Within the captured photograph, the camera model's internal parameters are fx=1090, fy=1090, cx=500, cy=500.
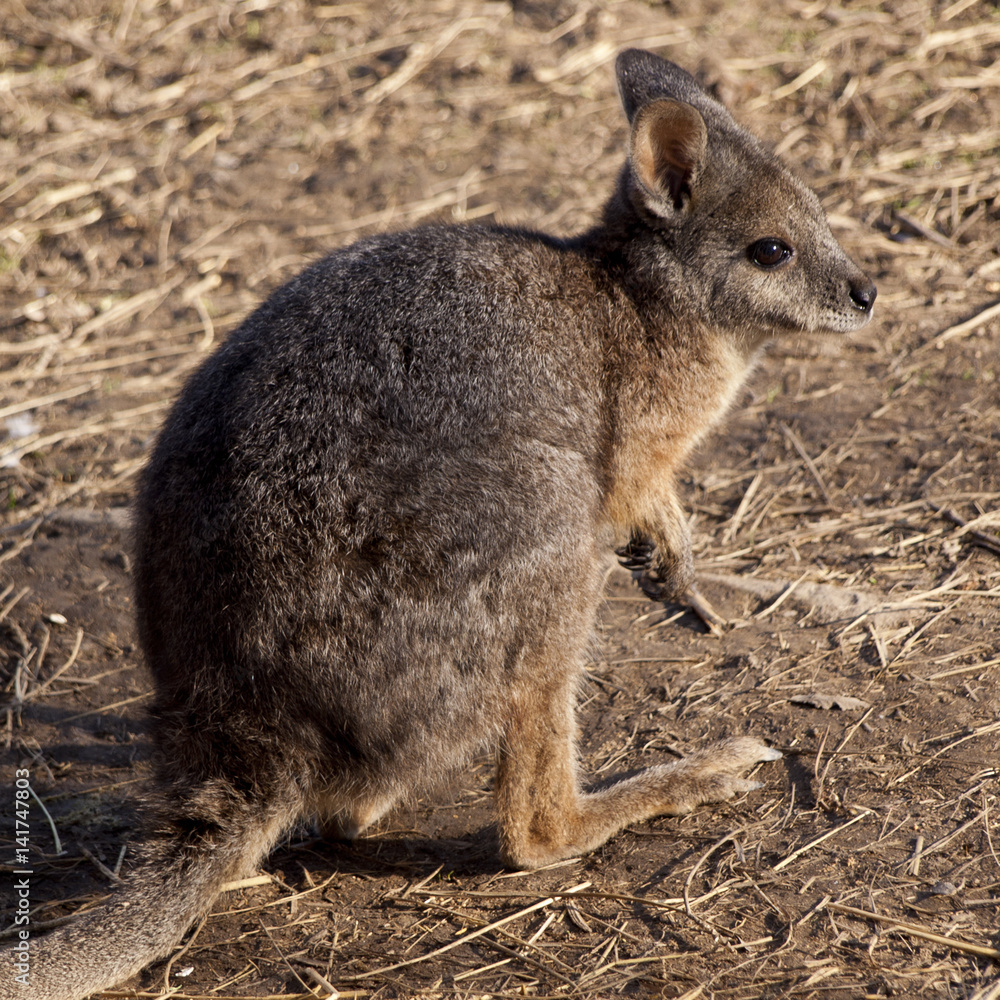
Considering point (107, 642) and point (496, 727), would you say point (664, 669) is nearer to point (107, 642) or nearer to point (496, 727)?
point (496, 727)

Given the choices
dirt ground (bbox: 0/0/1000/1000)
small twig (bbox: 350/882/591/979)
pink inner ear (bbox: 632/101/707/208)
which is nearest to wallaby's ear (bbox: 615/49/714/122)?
pink inner ear (bbox: 632/101/707/208)

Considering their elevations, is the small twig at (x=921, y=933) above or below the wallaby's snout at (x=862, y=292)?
below

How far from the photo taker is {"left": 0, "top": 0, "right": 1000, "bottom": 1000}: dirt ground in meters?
3.39

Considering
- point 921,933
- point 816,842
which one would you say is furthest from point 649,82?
point 921,933

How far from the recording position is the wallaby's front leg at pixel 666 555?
4.45 metres

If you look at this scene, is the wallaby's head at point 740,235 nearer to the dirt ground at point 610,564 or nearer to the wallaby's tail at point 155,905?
the dirt ground at point 610,564

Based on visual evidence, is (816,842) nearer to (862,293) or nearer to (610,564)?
(610,564)

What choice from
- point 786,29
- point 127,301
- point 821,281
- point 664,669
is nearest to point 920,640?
point 664,669

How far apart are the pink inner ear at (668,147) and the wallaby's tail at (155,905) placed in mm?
2689

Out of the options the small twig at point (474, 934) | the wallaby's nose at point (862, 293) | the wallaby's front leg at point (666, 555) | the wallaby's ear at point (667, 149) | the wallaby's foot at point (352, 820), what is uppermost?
the wallaby's ear at point (667, 149)

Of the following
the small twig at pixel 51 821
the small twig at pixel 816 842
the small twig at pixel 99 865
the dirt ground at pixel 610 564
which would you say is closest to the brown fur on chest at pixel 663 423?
the dirt ground at pixel 610 564

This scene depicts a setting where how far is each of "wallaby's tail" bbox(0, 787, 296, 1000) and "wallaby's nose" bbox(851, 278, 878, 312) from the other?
302 centimetres

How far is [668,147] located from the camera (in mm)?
4262

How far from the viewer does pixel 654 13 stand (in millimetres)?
9344
